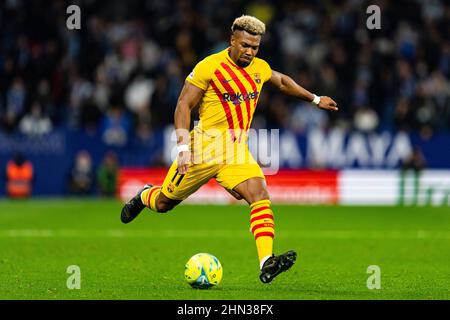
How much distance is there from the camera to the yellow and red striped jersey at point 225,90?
1047cm

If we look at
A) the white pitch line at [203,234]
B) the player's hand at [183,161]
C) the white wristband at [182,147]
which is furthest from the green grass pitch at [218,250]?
the white wristband at [182,147]

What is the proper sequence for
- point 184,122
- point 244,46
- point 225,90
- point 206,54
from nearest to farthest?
point 184,122, point 244,46, point 225,90, point 206,54

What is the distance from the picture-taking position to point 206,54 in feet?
88.6

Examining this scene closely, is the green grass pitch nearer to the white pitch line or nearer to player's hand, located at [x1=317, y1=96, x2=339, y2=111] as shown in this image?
the white pitch line

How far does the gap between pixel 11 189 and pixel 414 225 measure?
11.1m

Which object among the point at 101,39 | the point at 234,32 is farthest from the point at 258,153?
the point at 234,32

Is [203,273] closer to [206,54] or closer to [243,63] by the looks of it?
[243,63]

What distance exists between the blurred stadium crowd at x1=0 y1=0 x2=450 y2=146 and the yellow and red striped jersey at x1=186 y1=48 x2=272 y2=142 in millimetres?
15119

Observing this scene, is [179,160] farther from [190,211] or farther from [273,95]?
[273,95]

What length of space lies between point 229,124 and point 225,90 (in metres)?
0.35

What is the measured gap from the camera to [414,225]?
64.7ft

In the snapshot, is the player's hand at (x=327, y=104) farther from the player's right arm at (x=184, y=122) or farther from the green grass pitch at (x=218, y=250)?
the green grass pitch at (x=218, y=250)

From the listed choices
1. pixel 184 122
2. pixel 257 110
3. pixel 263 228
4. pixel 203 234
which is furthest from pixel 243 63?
pixel 257 110

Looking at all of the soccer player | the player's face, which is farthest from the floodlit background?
the player's face
